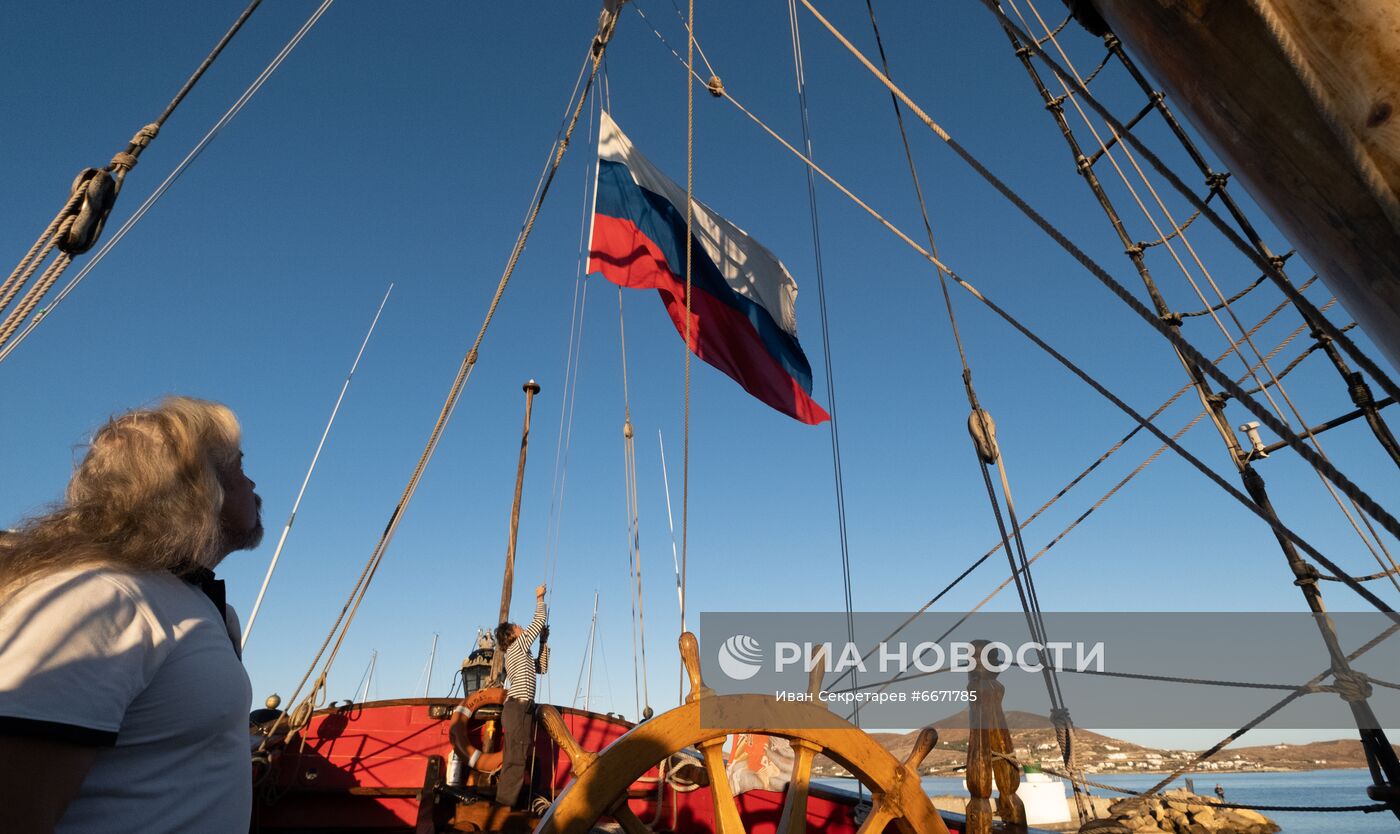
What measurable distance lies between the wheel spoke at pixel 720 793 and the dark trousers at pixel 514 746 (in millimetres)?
3168

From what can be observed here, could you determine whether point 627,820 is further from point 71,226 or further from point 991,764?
point 71,226

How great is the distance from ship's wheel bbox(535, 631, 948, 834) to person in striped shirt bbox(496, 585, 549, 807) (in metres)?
3.12

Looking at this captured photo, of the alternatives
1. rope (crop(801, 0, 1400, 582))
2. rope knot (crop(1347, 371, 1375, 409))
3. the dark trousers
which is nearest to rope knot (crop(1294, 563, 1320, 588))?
rope knot (crop(1347, 371, 1375, 409))

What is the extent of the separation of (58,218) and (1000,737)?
337 cm

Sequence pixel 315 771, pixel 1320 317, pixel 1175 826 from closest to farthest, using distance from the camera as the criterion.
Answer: pixel 1320 317
pixel 315 771
pixel 1175 826

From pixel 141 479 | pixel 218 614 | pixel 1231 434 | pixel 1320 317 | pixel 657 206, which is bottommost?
pixel 218 614

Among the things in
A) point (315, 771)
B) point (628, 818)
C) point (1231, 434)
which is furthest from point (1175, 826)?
point (628, 818)

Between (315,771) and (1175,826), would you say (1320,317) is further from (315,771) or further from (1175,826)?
(1175,826)

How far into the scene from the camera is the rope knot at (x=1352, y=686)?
390 cm

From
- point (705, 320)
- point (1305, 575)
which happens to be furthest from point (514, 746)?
point (1305, 575)

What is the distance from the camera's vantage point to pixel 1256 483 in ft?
15.7

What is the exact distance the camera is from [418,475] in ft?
17.7

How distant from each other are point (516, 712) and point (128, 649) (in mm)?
4370

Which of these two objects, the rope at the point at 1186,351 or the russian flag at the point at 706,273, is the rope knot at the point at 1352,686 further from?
the russian flag at the point at 706,273
